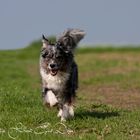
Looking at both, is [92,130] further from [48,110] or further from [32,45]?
[32,45]

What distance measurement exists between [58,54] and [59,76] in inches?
15.6

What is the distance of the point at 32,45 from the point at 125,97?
Answer: 146ft

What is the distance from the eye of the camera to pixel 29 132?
10.2 metres

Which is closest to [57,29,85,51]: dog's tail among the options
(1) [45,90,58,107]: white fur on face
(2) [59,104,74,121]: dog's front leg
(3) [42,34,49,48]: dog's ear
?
(3) [42,34,49,48]: dog's ear

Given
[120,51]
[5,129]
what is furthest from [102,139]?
[120,51]

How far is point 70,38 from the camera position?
1235 cm

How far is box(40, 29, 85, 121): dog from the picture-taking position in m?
11.7

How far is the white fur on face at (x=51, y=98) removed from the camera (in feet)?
38.5

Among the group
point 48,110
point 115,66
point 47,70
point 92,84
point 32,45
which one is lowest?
point 32,45

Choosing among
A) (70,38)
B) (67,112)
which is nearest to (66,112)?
(67,112)

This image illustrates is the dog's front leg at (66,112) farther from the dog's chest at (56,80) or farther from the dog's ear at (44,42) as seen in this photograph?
the dog's ear at (44,42)

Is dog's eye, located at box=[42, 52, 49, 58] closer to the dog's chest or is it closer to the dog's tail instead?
the dog's chest

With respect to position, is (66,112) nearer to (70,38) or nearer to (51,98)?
(51,98)

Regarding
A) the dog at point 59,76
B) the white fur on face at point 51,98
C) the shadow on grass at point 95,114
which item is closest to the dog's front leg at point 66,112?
the dog at point 59,76
